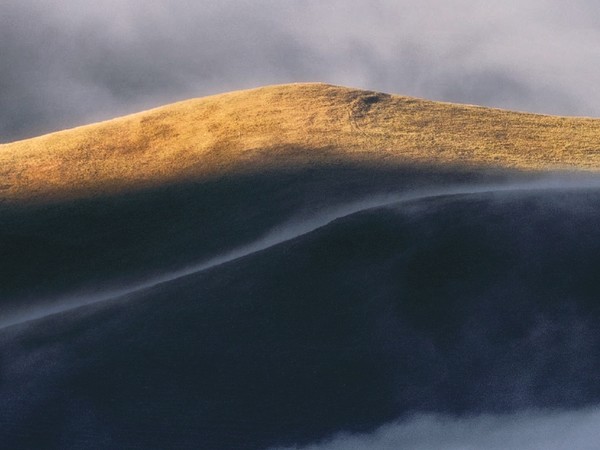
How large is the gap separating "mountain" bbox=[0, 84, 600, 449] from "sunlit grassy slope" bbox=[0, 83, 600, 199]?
4.5 inches

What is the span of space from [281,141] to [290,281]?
9324 millimetres

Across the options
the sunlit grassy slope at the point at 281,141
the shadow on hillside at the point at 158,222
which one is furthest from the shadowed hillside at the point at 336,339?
the sunlit grassy slope at the point at 281,141

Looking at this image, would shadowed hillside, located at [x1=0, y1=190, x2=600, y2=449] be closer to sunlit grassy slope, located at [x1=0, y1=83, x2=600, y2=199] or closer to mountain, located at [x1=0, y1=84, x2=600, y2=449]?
mountain, located at [x1=0, y1=84, x2=600, y2=449]

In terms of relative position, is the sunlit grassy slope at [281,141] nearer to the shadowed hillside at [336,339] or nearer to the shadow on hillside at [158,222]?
the shadow on hillside at [158,222]

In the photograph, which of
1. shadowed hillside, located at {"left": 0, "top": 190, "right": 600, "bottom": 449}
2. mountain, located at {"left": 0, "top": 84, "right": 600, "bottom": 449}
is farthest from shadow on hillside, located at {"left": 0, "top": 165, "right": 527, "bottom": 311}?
shadowed hillside, located at {"left": 0, "top": 190, "right": 600, "bottom": 449}

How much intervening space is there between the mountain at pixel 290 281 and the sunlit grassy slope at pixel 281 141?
113 millimetres

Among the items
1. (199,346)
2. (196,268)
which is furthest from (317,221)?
(199,346)

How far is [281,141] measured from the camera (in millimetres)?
29109

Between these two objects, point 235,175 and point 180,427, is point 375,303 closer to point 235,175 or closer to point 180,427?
point 180,427

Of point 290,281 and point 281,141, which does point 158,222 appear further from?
point 290,281

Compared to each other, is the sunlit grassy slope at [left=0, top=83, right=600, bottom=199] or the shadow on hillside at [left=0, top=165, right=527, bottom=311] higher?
the sunlit grassy slope at [left=0, top=83, right=600, bottom=199]

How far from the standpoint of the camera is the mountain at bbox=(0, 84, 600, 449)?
1764 centimetres

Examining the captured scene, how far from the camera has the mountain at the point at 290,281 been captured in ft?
57.9

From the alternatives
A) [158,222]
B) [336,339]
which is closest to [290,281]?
[336,339]
